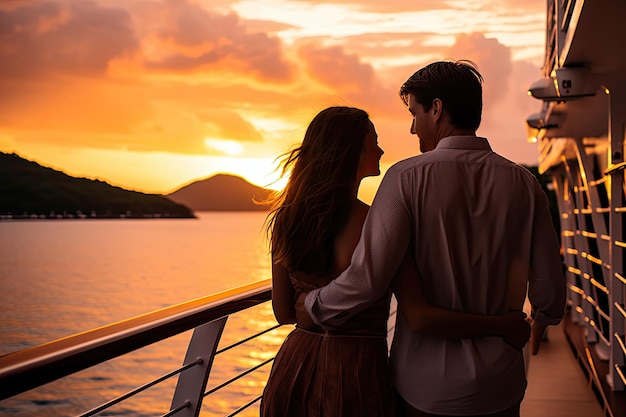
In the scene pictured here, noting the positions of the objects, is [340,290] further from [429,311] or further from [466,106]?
[466,106]

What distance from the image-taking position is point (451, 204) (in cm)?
140

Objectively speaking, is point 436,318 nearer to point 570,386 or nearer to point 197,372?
point 197,372

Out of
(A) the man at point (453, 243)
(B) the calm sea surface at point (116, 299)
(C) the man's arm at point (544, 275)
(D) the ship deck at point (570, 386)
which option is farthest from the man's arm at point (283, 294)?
(B) the calm sea surface at point (116, 299)

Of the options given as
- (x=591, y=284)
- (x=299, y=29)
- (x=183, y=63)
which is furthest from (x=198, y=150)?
(x=591, y=284)

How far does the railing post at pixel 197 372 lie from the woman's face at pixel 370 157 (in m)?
0.58

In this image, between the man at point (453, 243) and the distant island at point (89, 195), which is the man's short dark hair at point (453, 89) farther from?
the distant island at point (89, 195)

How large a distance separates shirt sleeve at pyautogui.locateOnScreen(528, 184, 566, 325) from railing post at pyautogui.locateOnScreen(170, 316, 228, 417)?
77 cm

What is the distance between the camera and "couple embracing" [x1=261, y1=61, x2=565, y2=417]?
4.61 feet

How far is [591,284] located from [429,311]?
6.28 meters

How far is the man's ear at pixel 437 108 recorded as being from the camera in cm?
145

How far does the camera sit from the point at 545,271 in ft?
5.01

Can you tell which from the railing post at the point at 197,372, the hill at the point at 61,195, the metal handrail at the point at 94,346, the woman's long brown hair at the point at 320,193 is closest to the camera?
the metal handrail at the point at 94,346

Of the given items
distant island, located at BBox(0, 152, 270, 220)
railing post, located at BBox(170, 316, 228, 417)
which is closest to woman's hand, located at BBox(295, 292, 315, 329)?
railing post, located at BBox(170, 316, 228, 417)

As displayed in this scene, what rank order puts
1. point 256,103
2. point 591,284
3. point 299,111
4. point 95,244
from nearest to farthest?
point 299,111 < point 591,284 < point 256,103 < point 95,244
